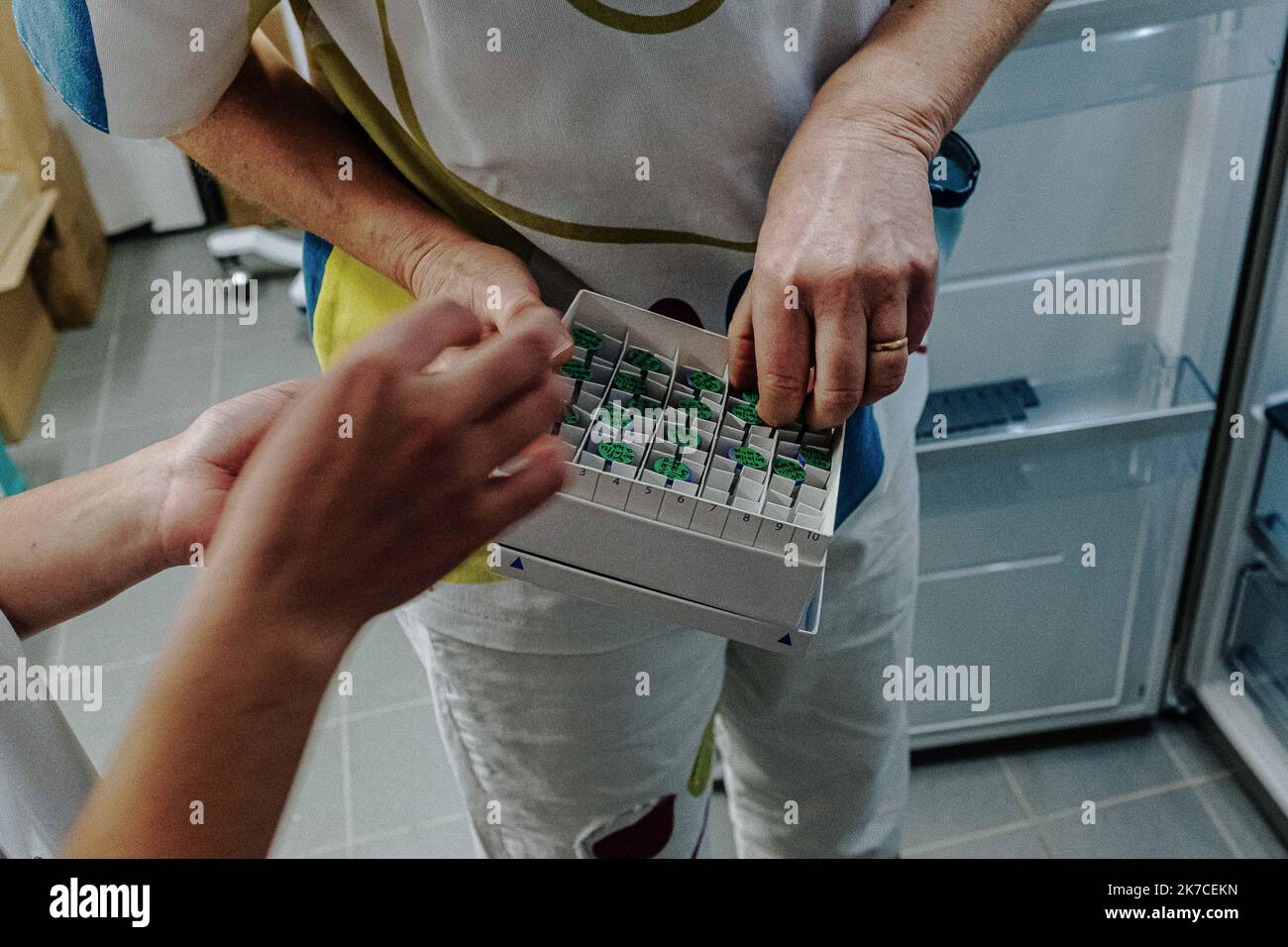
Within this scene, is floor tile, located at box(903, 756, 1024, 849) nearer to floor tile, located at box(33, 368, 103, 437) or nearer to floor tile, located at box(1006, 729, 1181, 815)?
floor tile, located at box(1006, 729, 1181, 815)

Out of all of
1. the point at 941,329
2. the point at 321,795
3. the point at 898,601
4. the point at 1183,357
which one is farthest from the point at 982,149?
the point at 321,795

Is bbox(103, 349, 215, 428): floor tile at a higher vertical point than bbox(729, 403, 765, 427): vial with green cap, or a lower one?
lower

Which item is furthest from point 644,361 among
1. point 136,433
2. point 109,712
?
point 136,433

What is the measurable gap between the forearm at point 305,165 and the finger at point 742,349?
0.19 meters

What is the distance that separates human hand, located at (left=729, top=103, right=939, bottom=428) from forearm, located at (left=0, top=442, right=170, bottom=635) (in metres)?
0.37

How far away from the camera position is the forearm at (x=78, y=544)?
637 mm

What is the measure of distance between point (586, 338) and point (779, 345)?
0.13 meters

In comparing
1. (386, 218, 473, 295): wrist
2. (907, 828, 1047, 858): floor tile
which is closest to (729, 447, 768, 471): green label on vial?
(386, 218, 473, 295): wrist

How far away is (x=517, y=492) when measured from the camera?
1.32 feet

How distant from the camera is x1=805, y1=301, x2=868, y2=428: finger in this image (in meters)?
0.59

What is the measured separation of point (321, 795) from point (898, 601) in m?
1.01

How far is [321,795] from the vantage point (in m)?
1.57

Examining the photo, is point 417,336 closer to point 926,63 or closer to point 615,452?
point 615,452
